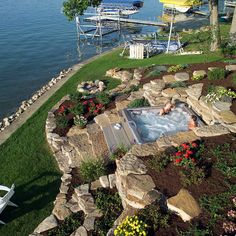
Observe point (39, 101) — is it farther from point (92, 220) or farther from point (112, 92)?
point (92, 220)

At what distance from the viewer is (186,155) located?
8.78 m

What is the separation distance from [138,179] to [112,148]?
3.46 m

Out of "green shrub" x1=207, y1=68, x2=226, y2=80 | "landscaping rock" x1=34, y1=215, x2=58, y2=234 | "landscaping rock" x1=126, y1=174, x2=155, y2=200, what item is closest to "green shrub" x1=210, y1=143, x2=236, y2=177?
"landscaping rock" x1=126, y1=174, x2=155, y2=200

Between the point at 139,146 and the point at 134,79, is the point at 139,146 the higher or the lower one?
the higher one

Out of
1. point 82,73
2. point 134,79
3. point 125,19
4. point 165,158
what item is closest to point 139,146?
point 165,158

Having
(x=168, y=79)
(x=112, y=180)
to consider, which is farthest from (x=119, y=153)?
(x=168, y=79)

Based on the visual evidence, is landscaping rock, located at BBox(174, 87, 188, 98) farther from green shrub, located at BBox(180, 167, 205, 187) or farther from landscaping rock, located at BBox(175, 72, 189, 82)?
green shrub, located at BBox(180, 167, 205, 187)

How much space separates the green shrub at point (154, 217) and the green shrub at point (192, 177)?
3.81 ft

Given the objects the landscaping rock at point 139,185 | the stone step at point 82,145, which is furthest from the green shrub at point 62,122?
the landscaping rock at point 139,185

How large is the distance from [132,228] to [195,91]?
26.8 ft

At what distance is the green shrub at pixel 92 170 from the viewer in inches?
421

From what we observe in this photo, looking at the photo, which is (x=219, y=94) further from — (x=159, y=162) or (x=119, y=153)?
(x=159, y=162)

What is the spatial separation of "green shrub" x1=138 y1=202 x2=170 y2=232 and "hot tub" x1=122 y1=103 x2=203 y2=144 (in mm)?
3899

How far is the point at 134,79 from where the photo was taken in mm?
18250
